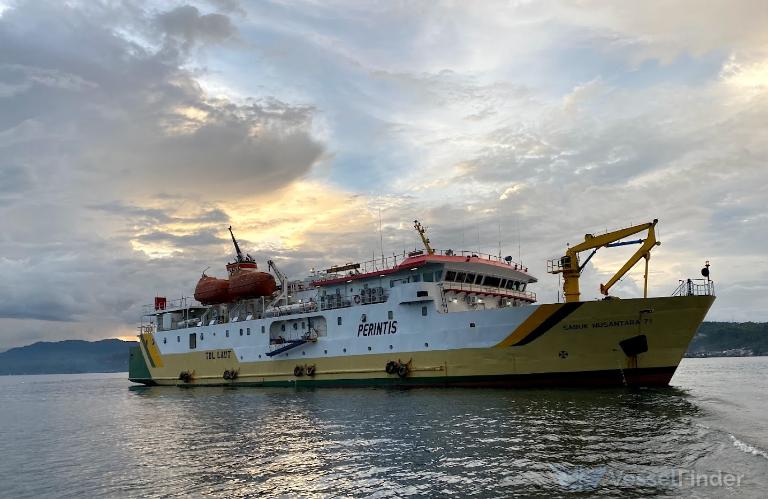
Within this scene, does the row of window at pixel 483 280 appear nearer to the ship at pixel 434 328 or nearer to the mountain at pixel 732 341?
the ship at pixel 434 328

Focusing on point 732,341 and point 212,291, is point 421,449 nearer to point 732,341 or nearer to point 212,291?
point 212,291

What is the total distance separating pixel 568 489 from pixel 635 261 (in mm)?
20002

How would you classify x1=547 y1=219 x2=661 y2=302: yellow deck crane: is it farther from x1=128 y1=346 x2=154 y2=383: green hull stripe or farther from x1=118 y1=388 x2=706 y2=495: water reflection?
x1=128 y1=346 x2=154 y2=383: green hull stripe

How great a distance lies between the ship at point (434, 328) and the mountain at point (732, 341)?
539 feet

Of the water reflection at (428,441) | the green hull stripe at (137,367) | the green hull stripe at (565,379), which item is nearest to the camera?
the water reflection at (428,441)

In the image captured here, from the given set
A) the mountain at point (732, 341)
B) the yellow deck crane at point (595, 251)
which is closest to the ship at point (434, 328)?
the yellow deck crane at point (595, 251)

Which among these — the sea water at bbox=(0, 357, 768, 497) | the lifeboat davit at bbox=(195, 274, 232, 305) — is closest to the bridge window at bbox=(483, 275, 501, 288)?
the sea water at bbox=(0, 357, 768, 497)

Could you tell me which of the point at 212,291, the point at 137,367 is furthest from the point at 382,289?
the point at 137,367

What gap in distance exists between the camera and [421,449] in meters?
15.5

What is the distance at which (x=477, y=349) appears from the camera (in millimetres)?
28891

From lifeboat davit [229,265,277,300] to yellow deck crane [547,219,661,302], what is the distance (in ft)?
67.2

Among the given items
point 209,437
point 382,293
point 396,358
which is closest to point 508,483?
point 209,437

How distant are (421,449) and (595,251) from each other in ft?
59.2

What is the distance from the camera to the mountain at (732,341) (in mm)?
166250
